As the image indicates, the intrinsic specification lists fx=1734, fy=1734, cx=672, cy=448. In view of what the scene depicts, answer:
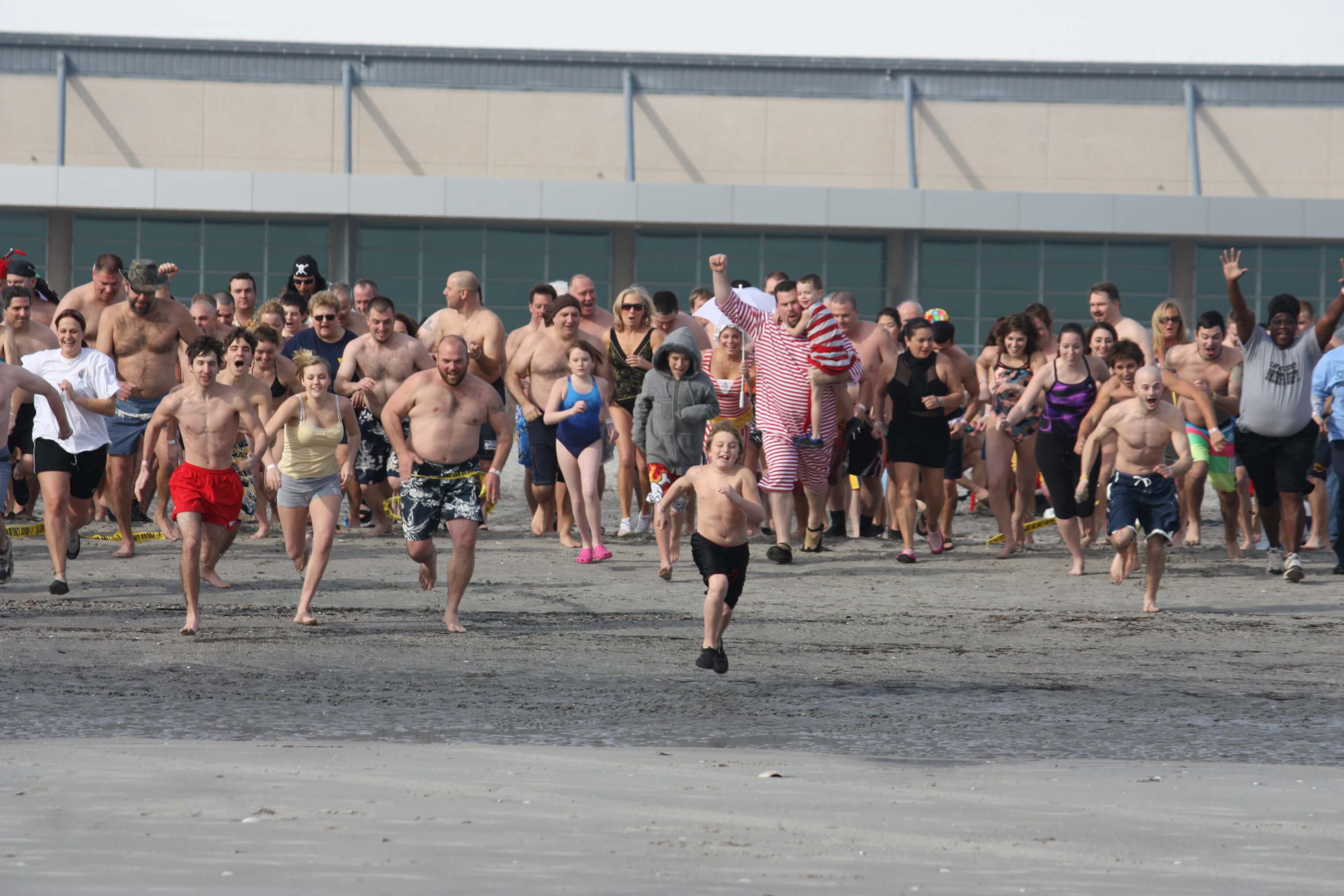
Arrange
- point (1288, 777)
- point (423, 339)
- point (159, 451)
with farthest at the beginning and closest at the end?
point (423, 339) < point (159, 451) < point (1288, 777)

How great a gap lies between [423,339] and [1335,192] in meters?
25.8

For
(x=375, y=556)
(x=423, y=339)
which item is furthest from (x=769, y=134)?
(x=375, y=556)

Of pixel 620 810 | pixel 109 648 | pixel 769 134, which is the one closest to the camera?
pixel 620 810

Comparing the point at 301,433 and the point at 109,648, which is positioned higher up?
the point at 301,433

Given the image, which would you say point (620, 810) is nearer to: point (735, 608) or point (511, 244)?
point (735, 608)

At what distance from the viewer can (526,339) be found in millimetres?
13250

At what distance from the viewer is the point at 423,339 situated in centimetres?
1482

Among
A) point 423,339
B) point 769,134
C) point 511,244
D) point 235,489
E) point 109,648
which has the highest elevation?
point 769,134

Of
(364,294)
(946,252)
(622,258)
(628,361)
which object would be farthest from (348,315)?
(946,252)

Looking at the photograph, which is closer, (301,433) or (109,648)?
(109,648)

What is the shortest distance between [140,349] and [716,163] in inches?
924

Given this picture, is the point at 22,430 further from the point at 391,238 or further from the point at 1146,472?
the point at 391,238

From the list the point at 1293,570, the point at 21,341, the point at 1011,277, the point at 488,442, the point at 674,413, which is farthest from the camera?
the point at 1011,277

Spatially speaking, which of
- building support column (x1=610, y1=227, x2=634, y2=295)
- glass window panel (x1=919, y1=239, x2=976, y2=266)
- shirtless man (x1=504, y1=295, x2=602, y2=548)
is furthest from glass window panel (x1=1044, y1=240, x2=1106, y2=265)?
shirtless man (x1=504, y1=295, x2=602, y2=548)
